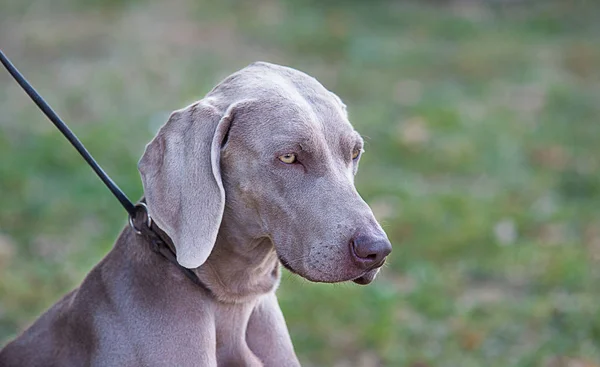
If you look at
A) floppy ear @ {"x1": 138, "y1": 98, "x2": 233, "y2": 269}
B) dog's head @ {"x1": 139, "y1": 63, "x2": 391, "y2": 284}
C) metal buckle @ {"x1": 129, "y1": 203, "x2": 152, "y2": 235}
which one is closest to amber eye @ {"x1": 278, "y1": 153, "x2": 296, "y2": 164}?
dog's head @ {"x1": 139, "y1": 63, "x2": 391, "y2": 284}

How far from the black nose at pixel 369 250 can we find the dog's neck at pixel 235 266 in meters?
0.37

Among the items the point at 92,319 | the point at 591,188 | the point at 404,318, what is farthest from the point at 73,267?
the point at 591,188

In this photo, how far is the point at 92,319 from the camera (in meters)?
2.89

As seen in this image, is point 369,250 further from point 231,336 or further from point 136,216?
point 136,216

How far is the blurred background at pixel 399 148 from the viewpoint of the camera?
475cm

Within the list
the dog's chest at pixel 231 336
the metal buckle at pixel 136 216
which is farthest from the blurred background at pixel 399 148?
the metal buckle at pixel 136 216

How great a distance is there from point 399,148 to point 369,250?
4315 mm

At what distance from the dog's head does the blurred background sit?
173cm

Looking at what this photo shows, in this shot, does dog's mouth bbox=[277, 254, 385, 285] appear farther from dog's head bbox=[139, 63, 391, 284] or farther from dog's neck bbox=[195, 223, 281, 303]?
dog's neck bbox=[195, 223, 281, 303]

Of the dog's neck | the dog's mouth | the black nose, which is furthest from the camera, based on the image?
the dog's neck

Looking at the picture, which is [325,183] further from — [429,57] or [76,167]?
[429,57]

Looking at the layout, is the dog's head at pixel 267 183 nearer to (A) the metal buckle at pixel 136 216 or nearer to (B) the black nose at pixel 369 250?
(B) the black nose at pixel 369 250

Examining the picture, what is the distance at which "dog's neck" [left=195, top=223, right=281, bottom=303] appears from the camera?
2.86m

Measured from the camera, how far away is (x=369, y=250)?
8.47 ft
